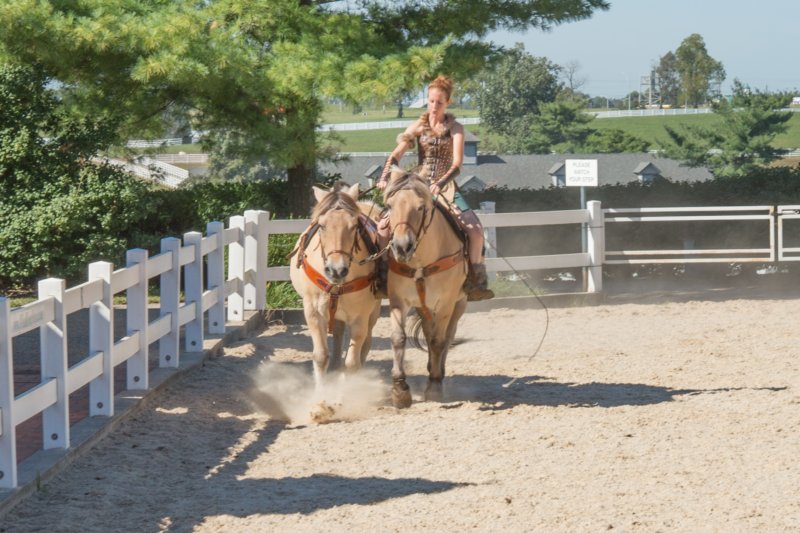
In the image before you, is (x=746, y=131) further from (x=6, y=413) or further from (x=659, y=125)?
(x=6, y=413)

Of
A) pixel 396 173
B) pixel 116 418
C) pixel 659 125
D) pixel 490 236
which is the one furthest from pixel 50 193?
pixel 659 125

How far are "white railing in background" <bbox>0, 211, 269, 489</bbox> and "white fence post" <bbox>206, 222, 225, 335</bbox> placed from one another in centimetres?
1

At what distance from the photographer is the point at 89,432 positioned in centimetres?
855

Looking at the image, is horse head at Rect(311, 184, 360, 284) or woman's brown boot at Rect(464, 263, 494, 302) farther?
woman's brown boot at Rect(464, 263, 494, 302)

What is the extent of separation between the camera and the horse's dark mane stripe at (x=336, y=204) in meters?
9.52

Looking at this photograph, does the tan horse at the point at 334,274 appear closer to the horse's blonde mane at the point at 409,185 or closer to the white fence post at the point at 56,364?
the horse's blonde mane at the point at 409,185

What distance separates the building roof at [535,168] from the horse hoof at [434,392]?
83.1 meters

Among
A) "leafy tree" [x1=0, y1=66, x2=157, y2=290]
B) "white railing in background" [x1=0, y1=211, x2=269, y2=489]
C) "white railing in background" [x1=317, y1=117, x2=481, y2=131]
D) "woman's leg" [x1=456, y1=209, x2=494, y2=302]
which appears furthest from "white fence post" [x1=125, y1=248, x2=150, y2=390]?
"white railing in background" [x1=317, y1=117, x2=481, y2=131]

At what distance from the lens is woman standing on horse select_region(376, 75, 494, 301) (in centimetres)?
1011

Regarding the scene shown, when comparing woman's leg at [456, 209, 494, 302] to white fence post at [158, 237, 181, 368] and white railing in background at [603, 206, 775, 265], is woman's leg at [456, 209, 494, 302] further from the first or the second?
white railing in background at [603, 206, 775, 265]

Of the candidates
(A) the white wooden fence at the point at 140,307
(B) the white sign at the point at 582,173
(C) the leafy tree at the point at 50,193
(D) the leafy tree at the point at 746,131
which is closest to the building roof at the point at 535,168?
(D) the leafy tree at the point at 746,131

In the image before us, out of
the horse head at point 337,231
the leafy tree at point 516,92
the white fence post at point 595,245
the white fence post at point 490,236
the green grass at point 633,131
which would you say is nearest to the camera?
the horse head at point 337,231

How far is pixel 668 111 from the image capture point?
17750 centimetres

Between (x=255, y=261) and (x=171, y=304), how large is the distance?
4181 millimetres
